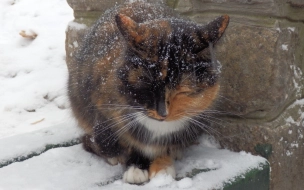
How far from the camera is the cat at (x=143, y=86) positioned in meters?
1.28

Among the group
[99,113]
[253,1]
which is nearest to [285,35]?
[253,1]

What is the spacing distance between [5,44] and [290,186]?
267 cm

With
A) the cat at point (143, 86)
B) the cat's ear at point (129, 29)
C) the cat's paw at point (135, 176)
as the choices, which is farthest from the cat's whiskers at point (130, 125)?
the cat's ear at point (129, 29)

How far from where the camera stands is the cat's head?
1.26 meters

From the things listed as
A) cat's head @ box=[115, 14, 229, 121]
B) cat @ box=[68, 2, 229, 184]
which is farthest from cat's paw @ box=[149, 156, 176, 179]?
cat's head @ box=[115, 14, 229, 121]

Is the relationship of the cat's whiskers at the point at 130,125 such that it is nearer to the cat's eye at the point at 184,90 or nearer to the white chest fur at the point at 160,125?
the white chest fur at the point at 160,125

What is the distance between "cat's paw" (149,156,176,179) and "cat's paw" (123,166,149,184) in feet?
0.07

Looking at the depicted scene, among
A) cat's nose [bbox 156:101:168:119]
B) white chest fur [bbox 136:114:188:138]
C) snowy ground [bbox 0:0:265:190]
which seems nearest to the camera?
cat's nose [bbox 156:101:168:119]

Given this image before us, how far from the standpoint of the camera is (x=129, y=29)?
1.27m

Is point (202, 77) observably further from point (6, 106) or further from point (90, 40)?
point (6, 106)

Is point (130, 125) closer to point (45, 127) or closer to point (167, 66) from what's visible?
point (167, 66)

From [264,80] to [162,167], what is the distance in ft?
1.65

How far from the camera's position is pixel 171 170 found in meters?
1.51

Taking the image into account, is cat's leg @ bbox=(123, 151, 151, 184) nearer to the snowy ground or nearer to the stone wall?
the snowy ground
